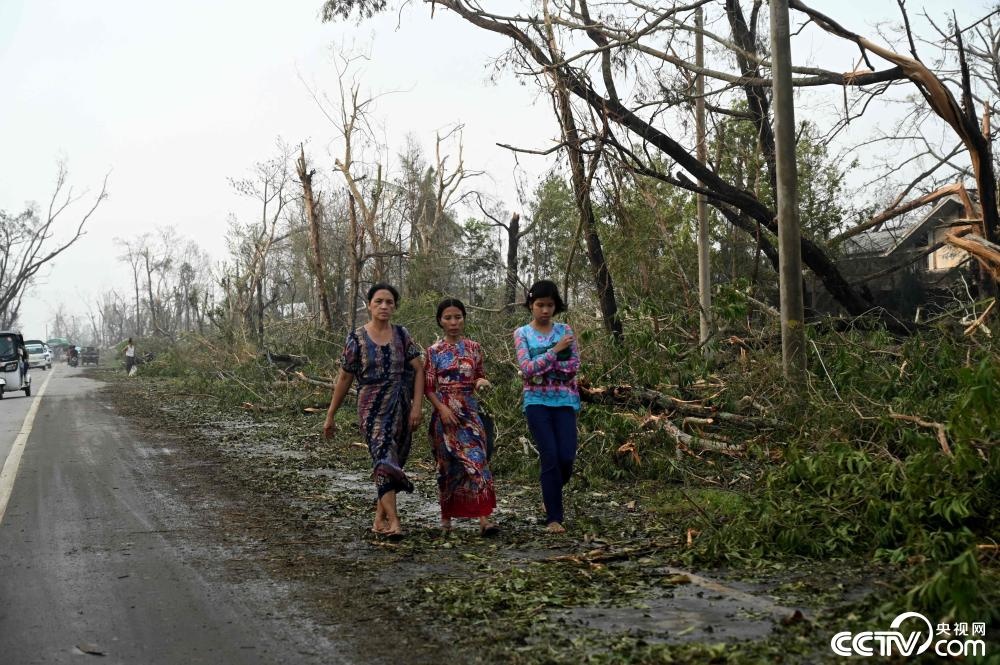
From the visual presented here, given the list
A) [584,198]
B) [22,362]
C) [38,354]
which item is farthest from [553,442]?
[38,354]

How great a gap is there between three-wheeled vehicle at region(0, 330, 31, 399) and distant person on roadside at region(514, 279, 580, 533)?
80.0 feet

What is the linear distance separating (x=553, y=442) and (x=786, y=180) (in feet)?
16.1

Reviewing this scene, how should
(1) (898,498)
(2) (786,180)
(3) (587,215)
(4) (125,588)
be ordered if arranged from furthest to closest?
(3) (587,215) < (2) (786,180) < (1) (898,498) < (4) (125,588)

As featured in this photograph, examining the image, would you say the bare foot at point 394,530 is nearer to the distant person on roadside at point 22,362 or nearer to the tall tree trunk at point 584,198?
the tall tree trunk at point 584,198

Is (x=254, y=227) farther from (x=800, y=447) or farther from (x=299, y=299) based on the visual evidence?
(x=800, y=447)

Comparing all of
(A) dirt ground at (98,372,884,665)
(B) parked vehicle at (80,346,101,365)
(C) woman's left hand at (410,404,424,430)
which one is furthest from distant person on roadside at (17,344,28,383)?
(B) parked vehicle at (80,346,101,365)

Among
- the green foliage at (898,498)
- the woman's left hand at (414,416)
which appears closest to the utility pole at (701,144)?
the green foliage at (898,498)

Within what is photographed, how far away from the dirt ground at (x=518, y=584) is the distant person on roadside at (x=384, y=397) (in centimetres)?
40

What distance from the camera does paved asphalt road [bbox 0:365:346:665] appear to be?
4676 mm

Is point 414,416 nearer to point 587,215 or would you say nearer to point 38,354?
point 587,215

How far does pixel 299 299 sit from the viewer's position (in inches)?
2847

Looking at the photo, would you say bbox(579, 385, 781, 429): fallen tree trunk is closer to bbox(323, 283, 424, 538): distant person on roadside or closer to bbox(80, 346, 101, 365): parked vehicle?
bbox(323, 283, 424, 538): distant person on roadside

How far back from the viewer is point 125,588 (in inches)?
232

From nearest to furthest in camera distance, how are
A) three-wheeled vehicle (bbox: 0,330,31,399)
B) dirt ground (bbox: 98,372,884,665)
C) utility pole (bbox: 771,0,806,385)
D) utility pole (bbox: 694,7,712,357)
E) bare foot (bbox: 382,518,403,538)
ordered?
dirt ground (bbox: 98,372,884,665) < bare foot (bbox: 382,518,403,538) < utility pole (bbox: 771,0,806,385) < utility pole (bbox: 694,7,712,357) < three-wheeled vehicle (bbox: 0,330,31,399)
